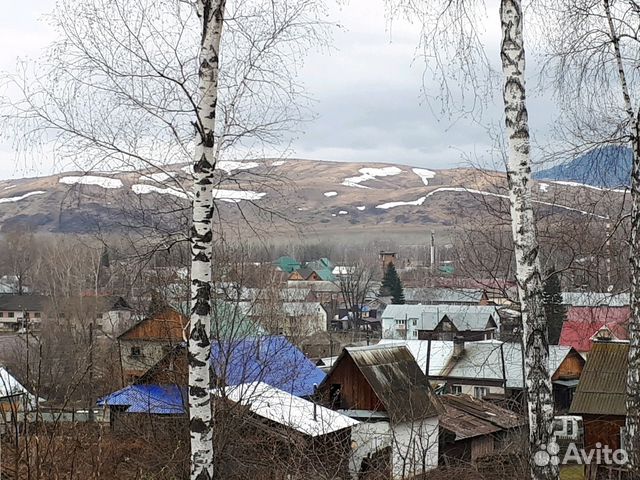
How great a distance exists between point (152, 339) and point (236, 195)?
968 centimetres

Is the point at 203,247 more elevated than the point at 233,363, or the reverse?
the point at 203,247

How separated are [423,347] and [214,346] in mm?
26151

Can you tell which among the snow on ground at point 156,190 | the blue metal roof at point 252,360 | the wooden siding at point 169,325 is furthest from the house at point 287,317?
the snow on ground at point 156,190

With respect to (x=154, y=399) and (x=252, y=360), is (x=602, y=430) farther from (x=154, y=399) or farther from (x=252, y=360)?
(x=154, y=399)

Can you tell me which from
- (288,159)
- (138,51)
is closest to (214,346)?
(288,159)

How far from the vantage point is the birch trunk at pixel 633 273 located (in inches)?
340

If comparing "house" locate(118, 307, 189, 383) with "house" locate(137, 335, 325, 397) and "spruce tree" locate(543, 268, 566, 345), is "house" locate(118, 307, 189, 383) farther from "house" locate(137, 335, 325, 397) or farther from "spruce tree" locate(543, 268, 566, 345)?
"spruce tree" locate(543, 268, 566, 345)

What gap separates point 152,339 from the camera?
1655 centimetres

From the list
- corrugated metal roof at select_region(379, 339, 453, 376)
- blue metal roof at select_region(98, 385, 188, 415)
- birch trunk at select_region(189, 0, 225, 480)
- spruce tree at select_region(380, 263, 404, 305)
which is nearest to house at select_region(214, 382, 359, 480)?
blue metal roof at select_region(98, 385, 188, 415)

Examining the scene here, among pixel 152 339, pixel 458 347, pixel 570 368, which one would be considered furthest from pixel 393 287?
pixel 152 339

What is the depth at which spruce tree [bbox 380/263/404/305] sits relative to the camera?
7212 cm

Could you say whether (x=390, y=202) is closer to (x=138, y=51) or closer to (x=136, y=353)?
(x=136, y=353)

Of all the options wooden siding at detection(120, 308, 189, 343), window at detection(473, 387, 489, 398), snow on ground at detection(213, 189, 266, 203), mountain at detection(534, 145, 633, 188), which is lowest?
window at detection(473, 387, 489, 398)

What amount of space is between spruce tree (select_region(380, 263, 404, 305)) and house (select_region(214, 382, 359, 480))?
57.2 meters
